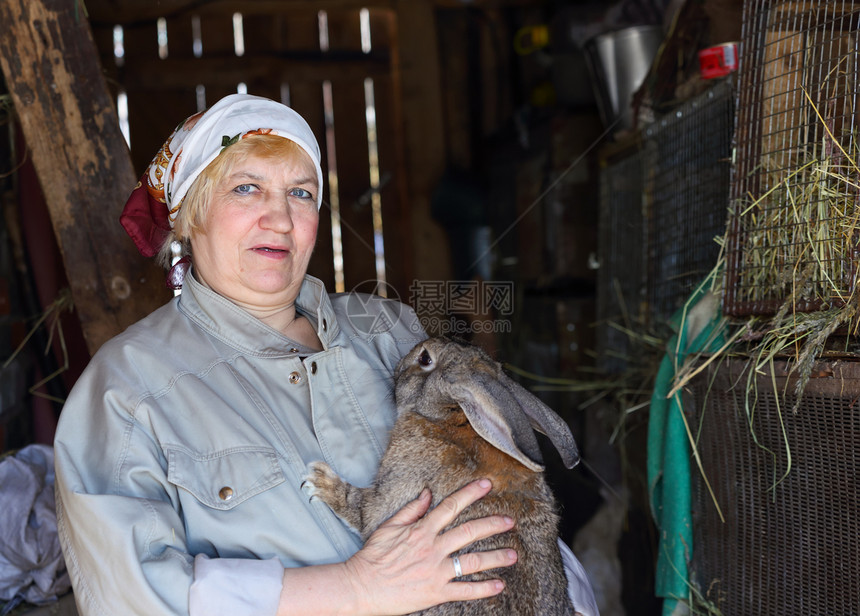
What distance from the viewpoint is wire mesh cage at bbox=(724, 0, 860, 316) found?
2285 mm

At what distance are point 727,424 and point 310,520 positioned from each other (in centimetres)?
154

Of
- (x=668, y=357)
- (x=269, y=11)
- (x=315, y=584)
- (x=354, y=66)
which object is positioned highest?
(x=269, y=11)

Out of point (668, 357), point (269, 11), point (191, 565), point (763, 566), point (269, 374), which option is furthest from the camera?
point (269, 11)

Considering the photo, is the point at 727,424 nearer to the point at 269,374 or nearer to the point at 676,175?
the point at 676,175

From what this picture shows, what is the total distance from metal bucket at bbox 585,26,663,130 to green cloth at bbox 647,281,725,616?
1.64m

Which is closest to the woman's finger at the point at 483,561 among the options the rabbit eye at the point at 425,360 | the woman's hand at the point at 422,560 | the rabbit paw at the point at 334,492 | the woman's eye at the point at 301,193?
the woman's hand at the point at 422,560

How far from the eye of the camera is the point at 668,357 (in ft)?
10.1

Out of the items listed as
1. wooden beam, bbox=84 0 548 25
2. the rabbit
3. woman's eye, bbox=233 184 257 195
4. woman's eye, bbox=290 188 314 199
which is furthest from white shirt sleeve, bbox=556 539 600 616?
wooden beam, bbox=84 0 548 25

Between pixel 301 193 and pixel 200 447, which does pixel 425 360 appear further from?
pixel 200 447

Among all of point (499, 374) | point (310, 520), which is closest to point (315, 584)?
point (310, 520)

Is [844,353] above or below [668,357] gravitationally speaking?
above

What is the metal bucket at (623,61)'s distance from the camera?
4.23m

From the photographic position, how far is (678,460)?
290cm

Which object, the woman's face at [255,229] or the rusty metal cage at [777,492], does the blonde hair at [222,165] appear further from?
the rusty metal cage at [777,492]
